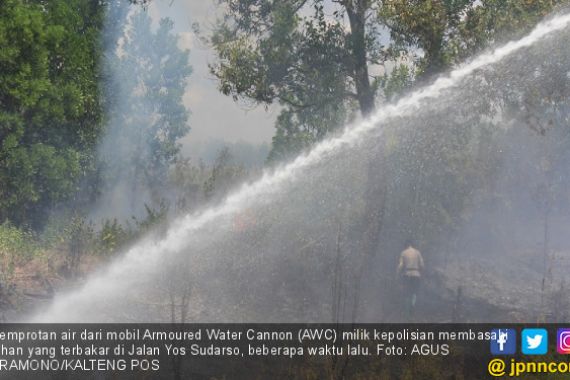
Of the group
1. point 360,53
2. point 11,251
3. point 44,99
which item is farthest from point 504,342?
point 44,99

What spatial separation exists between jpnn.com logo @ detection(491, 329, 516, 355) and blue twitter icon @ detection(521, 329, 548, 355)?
0.21 metres

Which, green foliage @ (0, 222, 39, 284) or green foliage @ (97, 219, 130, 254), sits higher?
green foliage @ (97, 219, 130, 254)

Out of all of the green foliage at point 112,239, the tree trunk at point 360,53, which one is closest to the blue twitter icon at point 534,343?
the tree trunk at point 360,53

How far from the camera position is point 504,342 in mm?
9531

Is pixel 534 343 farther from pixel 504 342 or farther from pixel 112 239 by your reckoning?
pixel 112 239

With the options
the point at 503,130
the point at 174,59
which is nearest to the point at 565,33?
the point at 503,130

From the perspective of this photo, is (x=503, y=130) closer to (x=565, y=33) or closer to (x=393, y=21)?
(x=565, y=33)

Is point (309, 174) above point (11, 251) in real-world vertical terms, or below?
above

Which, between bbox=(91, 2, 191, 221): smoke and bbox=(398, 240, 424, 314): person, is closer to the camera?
bbox=(398, 240, 424, 314): person

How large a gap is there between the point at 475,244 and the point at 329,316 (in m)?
12.4

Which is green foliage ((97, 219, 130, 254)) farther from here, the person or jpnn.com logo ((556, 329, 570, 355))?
jpnn.com logo ((556, 329, 570, 355))

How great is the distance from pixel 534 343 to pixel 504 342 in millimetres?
574

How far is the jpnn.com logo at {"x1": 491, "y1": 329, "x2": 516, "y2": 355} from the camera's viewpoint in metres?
9.13

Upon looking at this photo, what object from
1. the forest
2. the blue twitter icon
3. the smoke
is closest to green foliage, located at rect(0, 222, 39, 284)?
the forest
